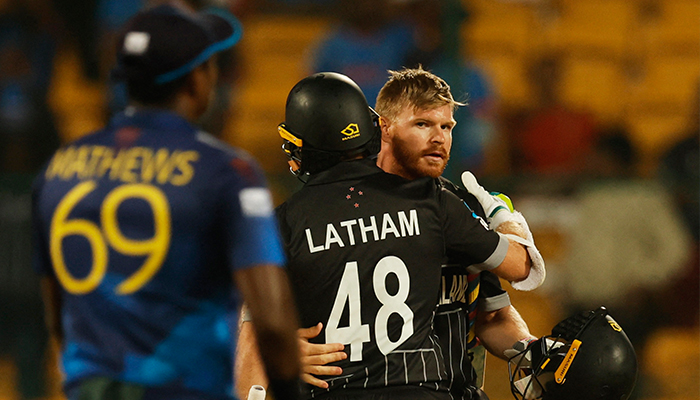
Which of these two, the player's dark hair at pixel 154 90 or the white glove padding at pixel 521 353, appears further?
the white glove padding at pixel 521 353

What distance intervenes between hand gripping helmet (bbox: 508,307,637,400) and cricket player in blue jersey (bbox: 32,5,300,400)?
1.66m

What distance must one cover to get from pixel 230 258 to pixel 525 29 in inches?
338

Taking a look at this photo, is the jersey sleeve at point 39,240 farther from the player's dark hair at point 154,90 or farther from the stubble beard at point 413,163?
the stubble beard at point 413,163

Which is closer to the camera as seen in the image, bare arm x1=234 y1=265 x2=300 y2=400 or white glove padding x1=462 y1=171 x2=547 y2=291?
bare arm x1=234 y1=265 x2=300 y2=400

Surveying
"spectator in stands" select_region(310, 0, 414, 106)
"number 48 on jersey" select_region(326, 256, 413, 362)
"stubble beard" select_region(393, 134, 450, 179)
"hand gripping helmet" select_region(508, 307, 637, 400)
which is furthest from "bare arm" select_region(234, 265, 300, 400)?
"spectator in stands" select_region(310, 0, 414, 106)

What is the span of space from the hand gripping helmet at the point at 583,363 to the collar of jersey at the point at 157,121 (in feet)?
6.42

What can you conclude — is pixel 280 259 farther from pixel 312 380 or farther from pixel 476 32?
pixel 476 32

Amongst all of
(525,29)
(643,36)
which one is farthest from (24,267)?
(643,36)

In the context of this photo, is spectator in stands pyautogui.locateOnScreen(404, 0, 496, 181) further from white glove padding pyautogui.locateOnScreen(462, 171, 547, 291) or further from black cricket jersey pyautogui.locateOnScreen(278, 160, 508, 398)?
black cricket jersey pyautogui.locateOnScreen(278, 160, 508, 398)

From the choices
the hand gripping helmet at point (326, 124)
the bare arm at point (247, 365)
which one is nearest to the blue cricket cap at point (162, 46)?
the hand gripping helmet at point (326, 124)

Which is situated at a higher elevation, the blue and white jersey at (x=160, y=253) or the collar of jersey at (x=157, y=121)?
the collar of jersey at (x=157, y=121)

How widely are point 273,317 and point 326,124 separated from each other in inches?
58.1

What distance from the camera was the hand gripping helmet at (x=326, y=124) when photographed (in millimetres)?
3537

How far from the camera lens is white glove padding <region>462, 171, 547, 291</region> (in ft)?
11.8
